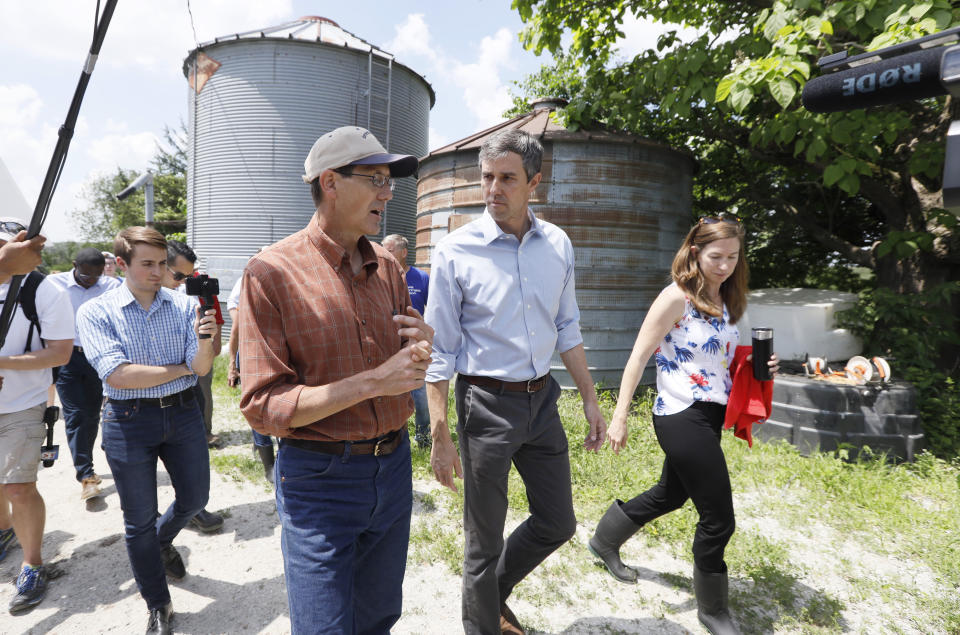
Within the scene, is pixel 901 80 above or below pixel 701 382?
above

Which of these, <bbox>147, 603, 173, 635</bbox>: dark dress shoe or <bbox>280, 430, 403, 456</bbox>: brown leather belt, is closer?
<bbox>280, 430, 403, 456</bbox>: brown leather belt

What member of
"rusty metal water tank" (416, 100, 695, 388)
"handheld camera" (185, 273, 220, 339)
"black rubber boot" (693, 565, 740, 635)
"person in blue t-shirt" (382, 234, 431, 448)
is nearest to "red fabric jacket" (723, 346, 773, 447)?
"black rubber boot" (693, 565, 740, 635)

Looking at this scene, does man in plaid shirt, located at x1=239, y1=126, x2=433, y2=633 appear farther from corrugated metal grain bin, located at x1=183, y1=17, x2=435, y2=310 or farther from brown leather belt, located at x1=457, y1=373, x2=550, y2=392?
corrugated metal grain bin, located at x1=183, y1=17, x2=435, y2=310

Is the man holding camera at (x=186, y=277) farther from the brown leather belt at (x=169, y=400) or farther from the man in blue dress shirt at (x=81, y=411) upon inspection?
the man in blue dress shirt at (x=81, y=411)

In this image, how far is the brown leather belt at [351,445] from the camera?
173cm

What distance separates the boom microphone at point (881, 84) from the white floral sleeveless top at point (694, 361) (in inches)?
55.4

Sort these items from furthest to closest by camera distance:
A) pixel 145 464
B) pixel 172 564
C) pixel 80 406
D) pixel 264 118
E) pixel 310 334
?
pixel 264 118 → pixel 80 406 → pixel 172 564 → pixel 145 464 → pixel 310 334

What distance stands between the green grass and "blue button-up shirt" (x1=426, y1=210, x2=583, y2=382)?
5.47 feet

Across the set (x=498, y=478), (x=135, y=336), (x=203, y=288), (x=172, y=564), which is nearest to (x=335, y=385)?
(x=498, y=478)

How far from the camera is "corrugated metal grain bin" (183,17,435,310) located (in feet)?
40.2

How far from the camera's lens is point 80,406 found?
181 inches

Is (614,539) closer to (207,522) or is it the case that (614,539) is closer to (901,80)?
(901,80)

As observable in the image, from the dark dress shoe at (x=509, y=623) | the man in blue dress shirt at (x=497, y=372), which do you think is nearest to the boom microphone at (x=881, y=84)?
the man in blue dress shirt at (x=497, y=372)

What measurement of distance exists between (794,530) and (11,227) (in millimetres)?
5472
